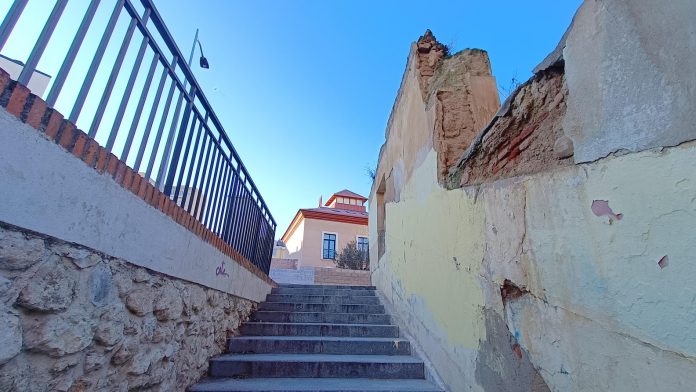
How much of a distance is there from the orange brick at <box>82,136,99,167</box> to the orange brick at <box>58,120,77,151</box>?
0.22 ft

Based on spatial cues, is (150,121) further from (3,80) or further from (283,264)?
(283,264)

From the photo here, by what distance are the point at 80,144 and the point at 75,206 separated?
0.24 meters

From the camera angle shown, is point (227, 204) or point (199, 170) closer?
point (199, 170)

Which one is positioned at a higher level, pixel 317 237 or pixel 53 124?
pixel 317 237

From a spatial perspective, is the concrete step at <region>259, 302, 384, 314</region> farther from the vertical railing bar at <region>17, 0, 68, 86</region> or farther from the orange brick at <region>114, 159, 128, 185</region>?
the vertical railing bar at <region>17, 0, 68, 86</region>

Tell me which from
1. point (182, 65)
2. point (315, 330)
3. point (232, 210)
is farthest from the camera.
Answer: point (315, 330)

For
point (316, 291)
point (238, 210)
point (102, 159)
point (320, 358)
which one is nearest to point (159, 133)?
point (102, 159)

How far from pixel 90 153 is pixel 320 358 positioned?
2.45 meters

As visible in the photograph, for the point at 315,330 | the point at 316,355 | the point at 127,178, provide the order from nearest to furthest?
the point at 127,178, the point at 316,355, the point at 315,330

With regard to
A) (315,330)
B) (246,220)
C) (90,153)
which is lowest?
(315,330)

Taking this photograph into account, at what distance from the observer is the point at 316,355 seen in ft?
10.6

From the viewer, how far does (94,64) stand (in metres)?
1.54

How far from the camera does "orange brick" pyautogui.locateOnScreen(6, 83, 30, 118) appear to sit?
3.42ft

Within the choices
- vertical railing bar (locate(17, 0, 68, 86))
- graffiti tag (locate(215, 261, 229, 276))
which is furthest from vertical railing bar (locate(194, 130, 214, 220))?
vertical railing bar (locate(17, 0, 68, 86))
